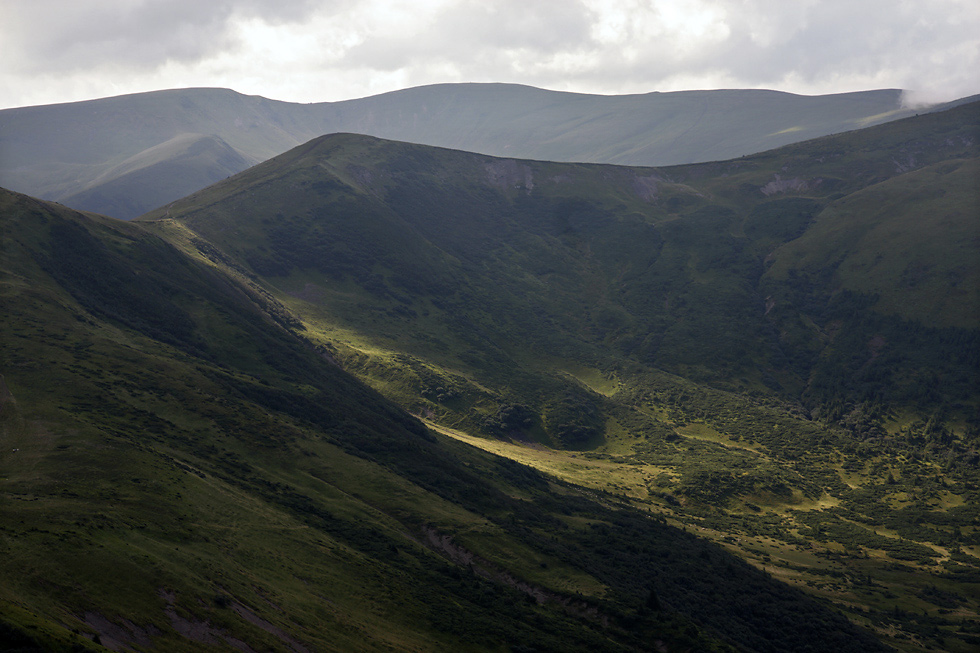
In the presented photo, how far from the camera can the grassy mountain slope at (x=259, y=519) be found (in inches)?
1975

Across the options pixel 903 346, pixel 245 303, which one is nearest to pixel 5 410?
pixel 245 303

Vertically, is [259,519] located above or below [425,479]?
above

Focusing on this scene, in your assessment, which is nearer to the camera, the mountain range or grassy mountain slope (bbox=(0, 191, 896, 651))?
grassy mountain slope (bbox=(0, 191, 896, 651))

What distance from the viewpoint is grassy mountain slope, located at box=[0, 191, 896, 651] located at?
5016 centimetres

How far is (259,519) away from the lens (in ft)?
230

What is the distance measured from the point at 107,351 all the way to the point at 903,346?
198 m

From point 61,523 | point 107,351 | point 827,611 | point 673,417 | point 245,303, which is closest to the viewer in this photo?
point 61,523

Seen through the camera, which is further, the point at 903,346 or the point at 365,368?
the point at 903,346

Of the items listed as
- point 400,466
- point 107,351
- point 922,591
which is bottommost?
point 922,591

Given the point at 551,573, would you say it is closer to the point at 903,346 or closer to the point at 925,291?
the point at 903,346

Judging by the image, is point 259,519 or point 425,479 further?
point 425,479

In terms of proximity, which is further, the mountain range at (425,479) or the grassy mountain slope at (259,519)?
the mountain range at (425,479)

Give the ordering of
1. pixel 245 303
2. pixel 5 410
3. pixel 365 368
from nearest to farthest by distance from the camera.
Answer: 1. pixel 5 410
2. pixel 245 303
3. pixel 365 368

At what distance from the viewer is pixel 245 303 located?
156m
